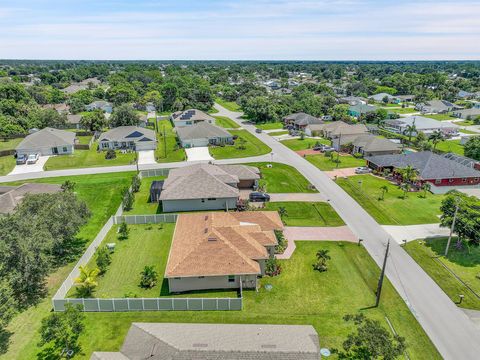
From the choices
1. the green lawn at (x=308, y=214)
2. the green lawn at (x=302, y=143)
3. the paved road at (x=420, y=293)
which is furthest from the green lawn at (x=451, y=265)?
the green lawn at (x=302, y=143)

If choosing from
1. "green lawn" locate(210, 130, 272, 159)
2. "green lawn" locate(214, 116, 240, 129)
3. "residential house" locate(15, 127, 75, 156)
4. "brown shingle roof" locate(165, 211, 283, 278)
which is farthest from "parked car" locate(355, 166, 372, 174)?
"residential house" locate(15, 127, 75, 156)

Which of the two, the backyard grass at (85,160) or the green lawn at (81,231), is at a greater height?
the green lawn at (81,231)

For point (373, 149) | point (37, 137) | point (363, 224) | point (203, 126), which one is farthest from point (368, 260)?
point (37, 137)

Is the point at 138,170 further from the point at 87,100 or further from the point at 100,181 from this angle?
the point at 87,100

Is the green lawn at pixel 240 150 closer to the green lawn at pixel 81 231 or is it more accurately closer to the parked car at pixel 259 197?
the green lawn at pixel 81 231

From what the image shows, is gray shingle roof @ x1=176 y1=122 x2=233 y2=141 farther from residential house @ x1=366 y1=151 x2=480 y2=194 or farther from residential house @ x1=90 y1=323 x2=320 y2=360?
residential house @ x1=90 y1=323 x2=320 y2=360

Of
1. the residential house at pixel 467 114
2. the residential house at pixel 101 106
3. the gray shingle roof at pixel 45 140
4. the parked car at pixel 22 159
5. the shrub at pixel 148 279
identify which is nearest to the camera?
the shrub at pixel 148 279

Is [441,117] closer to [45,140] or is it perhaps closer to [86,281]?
[45,140]
